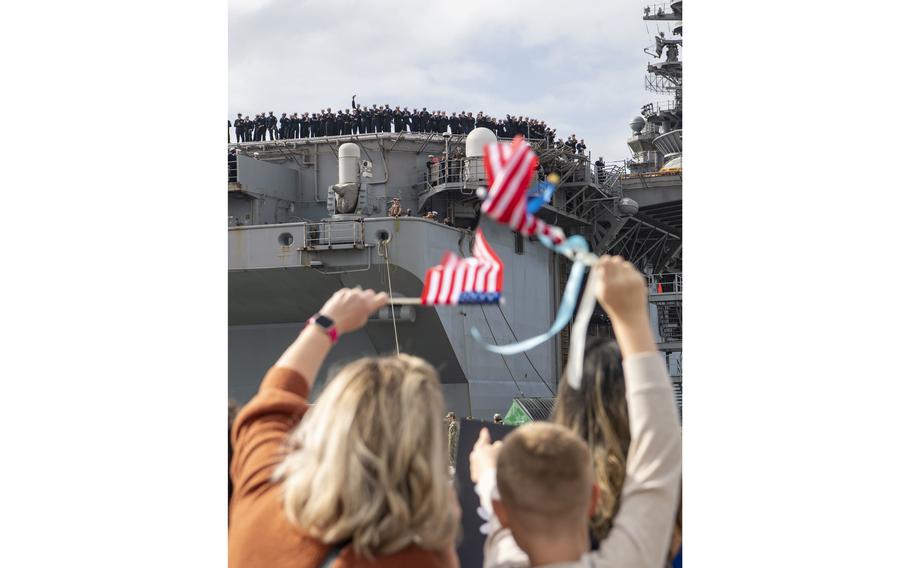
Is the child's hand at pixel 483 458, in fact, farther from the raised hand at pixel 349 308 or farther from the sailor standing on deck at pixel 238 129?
the sailor standing on deck at pixel 238 129

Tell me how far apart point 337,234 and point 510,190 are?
38.5ft

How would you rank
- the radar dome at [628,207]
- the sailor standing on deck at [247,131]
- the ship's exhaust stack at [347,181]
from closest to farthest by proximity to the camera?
the ship's exhaust stack at [347,181]
the radar dome at [628,207]
the sailor standing on deck at [247,131]

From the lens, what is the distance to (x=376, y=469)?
1.86m

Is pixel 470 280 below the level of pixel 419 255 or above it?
below

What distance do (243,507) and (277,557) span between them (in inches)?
6.0

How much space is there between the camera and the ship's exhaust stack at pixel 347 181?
14109 mm

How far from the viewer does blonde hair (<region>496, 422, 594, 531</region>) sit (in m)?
1.89

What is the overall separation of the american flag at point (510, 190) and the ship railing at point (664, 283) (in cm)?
1392

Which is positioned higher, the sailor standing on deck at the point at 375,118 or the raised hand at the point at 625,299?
the sailor standing on deck at the point at 375,118

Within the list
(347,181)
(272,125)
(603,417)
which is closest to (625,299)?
(603,417)

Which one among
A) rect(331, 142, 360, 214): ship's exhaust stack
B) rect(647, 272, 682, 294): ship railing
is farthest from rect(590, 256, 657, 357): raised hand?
rect(647, 272, 682, 294): ship railing

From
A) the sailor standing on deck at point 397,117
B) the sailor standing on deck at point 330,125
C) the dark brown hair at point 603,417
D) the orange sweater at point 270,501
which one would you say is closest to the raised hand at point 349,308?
the orange sweater at point 270,501

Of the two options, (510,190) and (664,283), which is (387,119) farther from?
(510,190)
